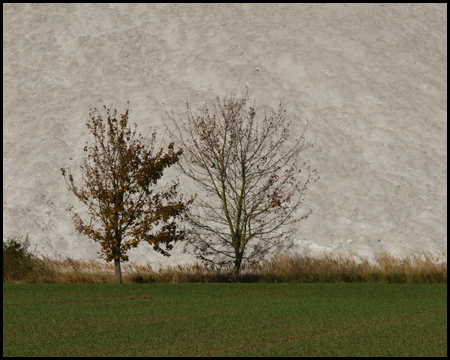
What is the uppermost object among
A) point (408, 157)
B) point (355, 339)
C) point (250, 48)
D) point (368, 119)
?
point (250, 48)

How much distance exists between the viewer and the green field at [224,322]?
7.00 meters

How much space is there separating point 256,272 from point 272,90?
16.0m

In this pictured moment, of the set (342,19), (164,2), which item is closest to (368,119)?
(342,19)

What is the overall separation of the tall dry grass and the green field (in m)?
3.66

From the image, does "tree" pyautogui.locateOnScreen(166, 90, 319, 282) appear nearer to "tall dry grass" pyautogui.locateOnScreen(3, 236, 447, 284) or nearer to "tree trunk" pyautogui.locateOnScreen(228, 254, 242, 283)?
"tree trunk" pyautogui.locateOnScreen(228, 254, 242, 283)

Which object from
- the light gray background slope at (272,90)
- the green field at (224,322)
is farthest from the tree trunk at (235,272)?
the light gray background slope at (272,90)

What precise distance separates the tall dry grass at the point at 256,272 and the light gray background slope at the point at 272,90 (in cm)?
558

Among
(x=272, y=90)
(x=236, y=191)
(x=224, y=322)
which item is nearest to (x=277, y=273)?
(x=236, y=191)

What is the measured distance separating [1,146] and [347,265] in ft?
61.2

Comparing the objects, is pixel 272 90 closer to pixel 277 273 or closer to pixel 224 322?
pixel 277 273

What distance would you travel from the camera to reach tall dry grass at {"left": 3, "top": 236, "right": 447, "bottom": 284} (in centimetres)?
1786

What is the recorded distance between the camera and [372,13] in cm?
4094

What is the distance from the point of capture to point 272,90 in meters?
33.8

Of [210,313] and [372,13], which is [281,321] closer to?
[210,313]
